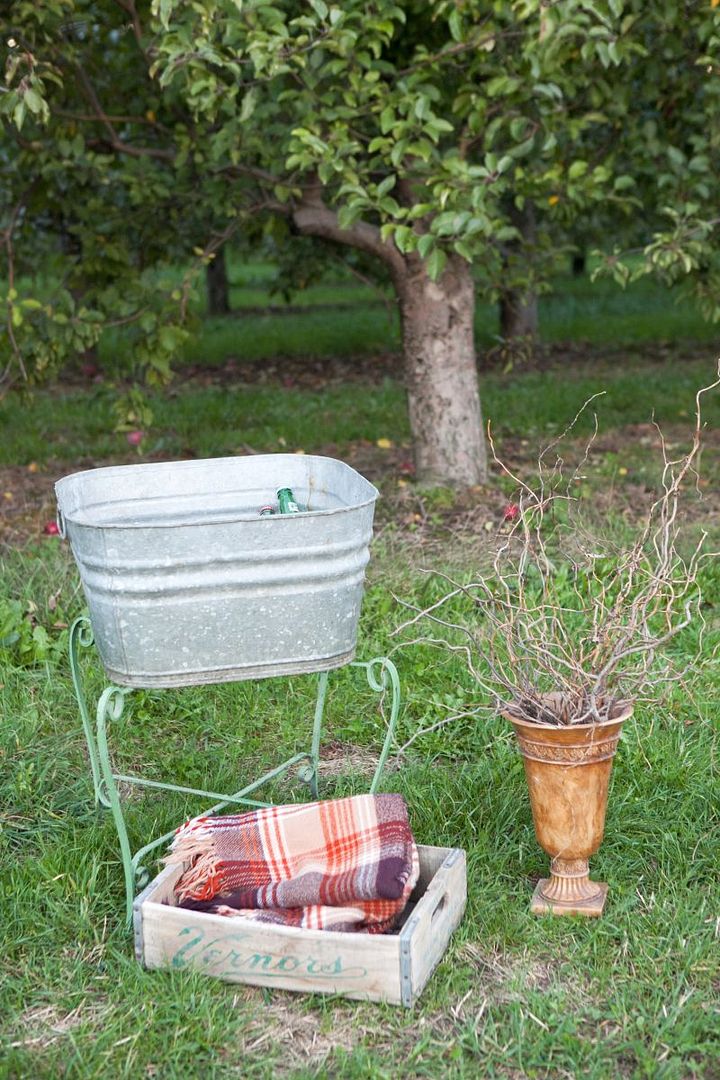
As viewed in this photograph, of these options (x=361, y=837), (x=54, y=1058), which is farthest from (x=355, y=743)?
(x=54, y=1058)

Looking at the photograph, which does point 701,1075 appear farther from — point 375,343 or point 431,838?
point 375,343

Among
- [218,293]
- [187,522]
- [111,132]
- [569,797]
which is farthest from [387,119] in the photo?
[218,293]

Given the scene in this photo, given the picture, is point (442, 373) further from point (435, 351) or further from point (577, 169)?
point (577, 169)

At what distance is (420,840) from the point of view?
124 inches

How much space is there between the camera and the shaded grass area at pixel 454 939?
7.89 ft

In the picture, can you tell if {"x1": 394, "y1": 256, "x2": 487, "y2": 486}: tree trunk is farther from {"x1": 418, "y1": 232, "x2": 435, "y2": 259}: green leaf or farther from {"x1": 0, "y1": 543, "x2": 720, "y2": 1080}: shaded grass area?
{"x1": 0, "y1": 543, "x2": 720, "y2": 1080}: shaded grass area

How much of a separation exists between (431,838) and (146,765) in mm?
970

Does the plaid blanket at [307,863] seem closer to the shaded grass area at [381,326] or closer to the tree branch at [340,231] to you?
the tree branch at [340,231]

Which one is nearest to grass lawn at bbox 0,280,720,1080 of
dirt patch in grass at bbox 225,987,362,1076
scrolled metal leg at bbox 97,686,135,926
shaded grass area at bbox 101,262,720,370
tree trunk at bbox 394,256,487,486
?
dirt patch in grass at bbox 225,987,362,1076

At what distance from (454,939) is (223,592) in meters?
0.96

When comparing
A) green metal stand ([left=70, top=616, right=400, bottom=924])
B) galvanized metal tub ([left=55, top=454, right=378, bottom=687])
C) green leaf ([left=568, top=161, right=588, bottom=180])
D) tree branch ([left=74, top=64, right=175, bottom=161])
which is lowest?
green metal stand ([left=70, top=616, right=400, bottom=924])

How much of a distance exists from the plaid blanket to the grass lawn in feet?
0.62

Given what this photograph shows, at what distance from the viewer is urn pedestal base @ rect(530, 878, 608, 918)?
2822 millimetres

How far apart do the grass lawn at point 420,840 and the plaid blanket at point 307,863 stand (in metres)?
0.19
